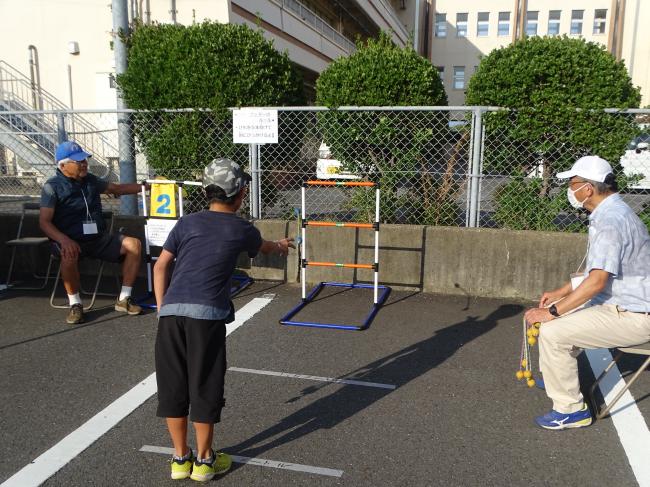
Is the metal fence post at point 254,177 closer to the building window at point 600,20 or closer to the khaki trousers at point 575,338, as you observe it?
the khaki trousers at point 575,338

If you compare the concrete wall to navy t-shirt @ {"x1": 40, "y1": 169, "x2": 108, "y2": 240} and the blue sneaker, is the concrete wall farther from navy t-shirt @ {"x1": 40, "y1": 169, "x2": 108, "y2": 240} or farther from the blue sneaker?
the blue sneaker

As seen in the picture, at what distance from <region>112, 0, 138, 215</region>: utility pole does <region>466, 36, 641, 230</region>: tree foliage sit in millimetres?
4334

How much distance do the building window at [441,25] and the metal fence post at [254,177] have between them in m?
41.4

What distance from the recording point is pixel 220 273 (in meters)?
2.76

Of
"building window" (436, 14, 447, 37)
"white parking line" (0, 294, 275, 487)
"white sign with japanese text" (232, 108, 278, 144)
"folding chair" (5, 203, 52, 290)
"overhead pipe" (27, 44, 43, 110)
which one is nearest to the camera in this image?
"white parking line" (0, 294, 275, 487)

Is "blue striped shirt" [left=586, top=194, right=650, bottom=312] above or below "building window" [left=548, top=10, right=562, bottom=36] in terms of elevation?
below

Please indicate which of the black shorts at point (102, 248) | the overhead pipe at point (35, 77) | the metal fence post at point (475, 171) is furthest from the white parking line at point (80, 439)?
the overhead pipe at point (35, 77)

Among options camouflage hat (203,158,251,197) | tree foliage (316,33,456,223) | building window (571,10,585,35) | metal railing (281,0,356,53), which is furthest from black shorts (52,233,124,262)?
building window (571,10,585,35)

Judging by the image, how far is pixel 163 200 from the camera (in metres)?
6.00

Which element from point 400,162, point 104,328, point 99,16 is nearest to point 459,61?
point 99,16

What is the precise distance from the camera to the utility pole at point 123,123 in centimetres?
706

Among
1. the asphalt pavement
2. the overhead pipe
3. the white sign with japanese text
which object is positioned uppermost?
the overhead pipe

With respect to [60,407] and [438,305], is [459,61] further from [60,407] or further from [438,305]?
[60,407]

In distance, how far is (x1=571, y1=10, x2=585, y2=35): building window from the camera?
135ft
